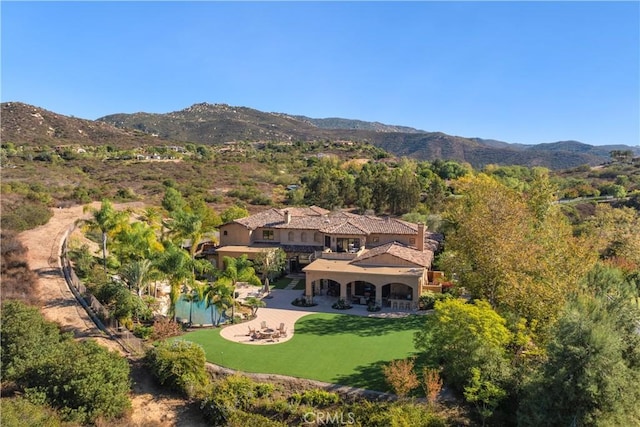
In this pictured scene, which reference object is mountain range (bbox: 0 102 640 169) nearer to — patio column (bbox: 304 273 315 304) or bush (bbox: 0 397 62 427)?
patio column (bbox: 304 273 315 304)

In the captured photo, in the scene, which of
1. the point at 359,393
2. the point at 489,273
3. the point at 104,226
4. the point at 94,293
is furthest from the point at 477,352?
the point at 104,226

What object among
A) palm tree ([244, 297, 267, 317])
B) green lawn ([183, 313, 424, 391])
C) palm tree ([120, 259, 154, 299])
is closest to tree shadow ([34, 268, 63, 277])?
palm tree ([120, 259, 154, 299])

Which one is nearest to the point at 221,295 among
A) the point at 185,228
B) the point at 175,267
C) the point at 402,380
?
the point at 175,267

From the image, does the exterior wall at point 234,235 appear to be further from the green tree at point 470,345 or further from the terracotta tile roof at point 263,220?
the green tree at point 470,345

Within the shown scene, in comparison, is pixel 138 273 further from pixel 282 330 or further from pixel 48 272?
pixel 282 330

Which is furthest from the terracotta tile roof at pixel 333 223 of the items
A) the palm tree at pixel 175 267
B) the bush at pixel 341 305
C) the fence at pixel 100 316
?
the fence at pixel 100 316

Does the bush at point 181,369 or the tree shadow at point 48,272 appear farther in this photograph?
the tree shadow at point 48,272
